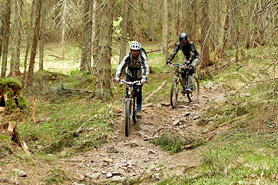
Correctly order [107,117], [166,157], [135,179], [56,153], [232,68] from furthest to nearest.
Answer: [232,68]
[107,117]
[56,153]
[166,157]
[135,179]

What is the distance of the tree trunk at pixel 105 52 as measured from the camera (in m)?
9.74

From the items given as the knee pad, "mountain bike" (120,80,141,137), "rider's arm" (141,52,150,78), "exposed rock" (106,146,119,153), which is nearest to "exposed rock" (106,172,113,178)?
"exposed rock" (106,146,119,153)

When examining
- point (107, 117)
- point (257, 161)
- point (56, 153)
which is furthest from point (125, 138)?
point (257, 161)

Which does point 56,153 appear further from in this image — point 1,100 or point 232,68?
point 232,68

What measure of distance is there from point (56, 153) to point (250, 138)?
169 inches

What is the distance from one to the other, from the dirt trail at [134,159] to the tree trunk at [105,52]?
6.75ft

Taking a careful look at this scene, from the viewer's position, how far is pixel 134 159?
599cm

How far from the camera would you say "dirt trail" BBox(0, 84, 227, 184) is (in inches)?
187

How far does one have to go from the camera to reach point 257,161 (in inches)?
158

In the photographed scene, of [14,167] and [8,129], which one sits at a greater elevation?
[8,129]

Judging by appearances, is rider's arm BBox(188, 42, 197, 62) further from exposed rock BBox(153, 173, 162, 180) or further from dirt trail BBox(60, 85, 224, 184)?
exposed rock BBox(153, 173, 162, 180)

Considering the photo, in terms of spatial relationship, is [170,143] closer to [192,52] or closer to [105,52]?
[192,52]

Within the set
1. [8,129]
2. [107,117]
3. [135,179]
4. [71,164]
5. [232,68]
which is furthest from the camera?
[232,68]

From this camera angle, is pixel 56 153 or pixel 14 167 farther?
pixel 56 153
